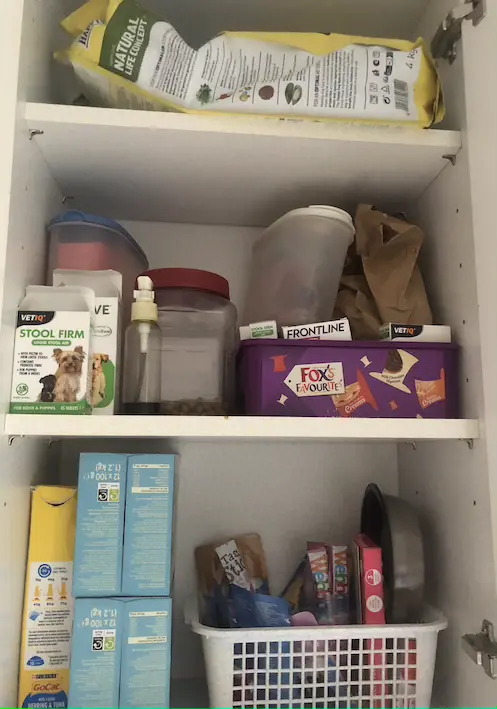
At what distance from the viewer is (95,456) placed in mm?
759

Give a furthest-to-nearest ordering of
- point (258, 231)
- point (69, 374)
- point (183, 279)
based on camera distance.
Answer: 1. point (258, 231)
2. point (183, 279)
3. point (69, 374)

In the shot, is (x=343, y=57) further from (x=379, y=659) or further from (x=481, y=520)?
(x=379, y=659)

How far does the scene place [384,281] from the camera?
2.92 feet

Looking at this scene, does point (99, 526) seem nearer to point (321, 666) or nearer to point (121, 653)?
point (121, 653)

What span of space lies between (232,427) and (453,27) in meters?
0.59

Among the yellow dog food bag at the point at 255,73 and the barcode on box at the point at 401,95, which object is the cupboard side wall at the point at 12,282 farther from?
the barcode on box at the point at 401,95

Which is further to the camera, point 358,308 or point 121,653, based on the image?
point 358,308

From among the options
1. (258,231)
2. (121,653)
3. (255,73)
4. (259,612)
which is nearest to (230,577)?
(259,612)

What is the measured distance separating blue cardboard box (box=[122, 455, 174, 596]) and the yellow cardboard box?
0.09 metres

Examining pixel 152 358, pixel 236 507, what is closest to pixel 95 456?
pixel 152 358

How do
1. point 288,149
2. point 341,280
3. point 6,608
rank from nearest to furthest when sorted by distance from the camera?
point 6,608, point 288,149, point 341,280

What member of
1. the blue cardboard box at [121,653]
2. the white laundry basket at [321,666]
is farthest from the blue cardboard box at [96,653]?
the white laundry basket at [321,666]

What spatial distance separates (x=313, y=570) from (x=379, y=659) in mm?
138

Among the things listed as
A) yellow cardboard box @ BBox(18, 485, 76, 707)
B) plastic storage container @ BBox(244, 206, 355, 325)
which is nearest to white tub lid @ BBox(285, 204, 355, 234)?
plastic storage container @ BBox(244, 206, 355, 325)
